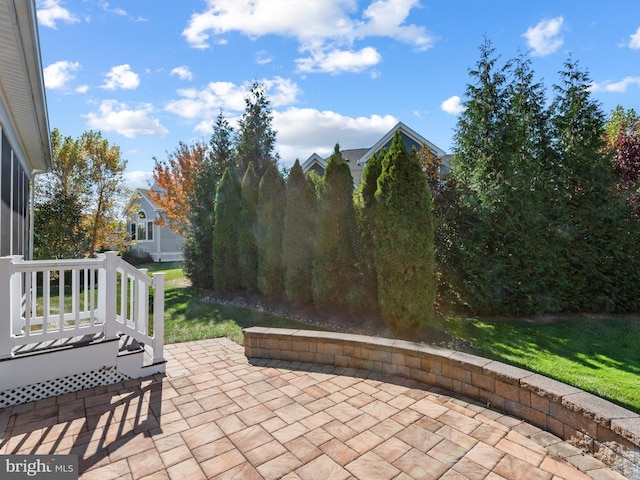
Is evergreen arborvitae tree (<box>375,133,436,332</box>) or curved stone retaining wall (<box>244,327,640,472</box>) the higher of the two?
evergreen arborvitae tree (<box>375,133,436,332</box>)

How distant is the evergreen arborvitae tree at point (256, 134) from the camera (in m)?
11.4

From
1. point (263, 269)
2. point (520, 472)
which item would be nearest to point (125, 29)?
point (263, 269)

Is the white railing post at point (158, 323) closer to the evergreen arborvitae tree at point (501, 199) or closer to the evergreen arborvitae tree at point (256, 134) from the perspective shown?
the evergreen arborvitae tree at point (501, 199)

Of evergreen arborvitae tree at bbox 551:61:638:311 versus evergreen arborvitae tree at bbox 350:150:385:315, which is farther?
evergreen arborvitae tree at bbox 551:61:638:311

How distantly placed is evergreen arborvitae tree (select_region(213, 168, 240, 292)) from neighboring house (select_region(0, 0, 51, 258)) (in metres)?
3.76

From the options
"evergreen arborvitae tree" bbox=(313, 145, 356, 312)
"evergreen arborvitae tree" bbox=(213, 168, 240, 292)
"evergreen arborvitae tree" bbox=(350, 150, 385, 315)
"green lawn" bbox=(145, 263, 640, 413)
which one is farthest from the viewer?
"evergreen arborvitae tree" bbox=(213, 168, 240, 292)

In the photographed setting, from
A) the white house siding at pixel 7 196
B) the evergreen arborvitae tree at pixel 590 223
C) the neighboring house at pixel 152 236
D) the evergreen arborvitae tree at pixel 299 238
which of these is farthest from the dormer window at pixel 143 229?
the evergreen arborvitae tree at pixel 590 223

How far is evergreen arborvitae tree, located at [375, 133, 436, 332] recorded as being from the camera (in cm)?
536

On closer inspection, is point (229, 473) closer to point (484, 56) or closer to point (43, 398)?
point (43, 398)

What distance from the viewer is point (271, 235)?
7.66m

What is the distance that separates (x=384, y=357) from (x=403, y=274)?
75.4 inches

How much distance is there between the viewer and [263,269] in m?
7.76

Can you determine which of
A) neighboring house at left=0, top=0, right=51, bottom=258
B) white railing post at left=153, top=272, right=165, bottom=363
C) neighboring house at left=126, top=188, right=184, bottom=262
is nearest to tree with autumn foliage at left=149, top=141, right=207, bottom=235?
neighboring house at left=0, top=0, right=51, bottom=258

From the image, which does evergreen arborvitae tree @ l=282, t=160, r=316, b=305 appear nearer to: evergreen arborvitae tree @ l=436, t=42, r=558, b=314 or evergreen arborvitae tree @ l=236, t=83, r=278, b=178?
evergreen arborvitae tree @ l=436, t=42, r=558, b=314
